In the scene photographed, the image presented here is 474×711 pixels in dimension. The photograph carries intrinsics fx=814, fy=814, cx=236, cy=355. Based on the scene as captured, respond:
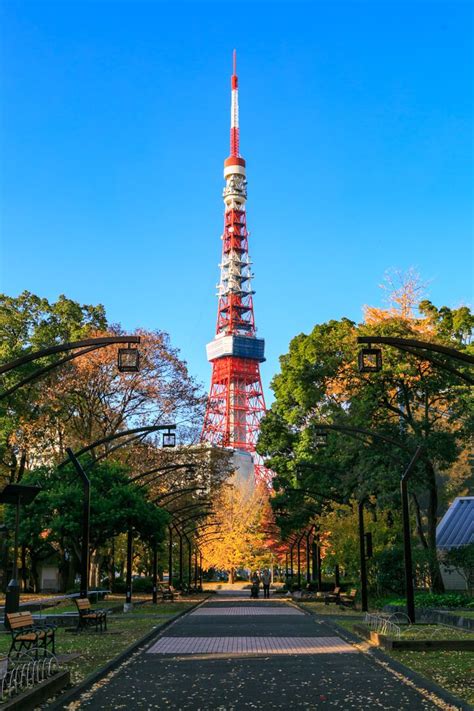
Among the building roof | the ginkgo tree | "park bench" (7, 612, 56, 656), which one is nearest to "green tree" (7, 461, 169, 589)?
"park bench" (7, 612, 56, 656)

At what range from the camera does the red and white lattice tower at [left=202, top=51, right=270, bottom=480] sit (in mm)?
108188

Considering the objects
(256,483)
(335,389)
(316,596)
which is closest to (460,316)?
(335,389)

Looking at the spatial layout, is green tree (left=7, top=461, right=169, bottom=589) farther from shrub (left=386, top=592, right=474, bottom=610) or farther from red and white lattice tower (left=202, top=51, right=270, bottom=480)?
red and white lattice tower (left=202, top=51, right=270, bottom=480)

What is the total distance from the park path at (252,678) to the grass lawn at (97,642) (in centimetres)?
57

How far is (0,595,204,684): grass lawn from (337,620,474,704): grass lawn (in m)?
5.35

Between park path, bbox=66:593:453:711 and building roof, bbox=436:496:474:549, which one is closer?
park path, bbox=66:593:453:711

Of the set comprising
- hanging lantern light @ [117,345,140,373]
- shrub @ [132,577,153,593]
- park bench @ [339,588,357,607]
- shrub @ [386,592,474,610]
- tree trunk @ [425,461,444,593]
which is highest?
hanging lantern light @ [117,345,140,373]

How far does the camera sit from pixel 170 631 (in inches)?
845

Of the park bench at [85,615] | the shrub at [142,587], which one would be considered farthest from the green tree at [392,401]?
the shrub at [142,587]

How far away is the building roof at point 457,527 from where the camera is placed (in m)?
42.9

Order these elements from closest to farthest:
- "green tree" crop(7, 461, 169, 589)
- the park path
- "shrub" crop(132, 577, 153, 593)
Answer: the park path → "green tree" crop(7, 461, 169, 589) → "shrub" crop(132, 577, 153, 593)

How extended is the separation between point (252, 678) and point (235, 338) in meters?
103

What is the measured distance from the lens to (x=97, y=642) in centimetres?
1800

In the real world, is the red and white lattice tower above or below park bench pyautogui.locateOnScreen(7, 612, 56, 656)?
above
